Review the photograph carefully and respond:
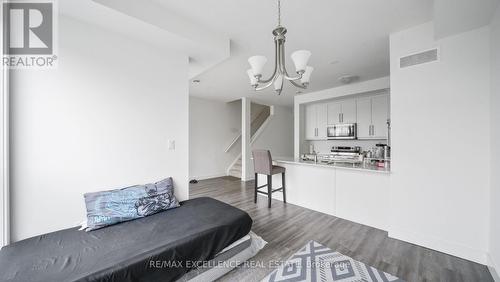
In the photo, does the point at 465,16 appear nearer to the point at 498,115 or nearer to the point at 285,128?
the point at 498,115

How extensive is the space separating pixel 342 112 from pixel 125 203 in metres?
4.93

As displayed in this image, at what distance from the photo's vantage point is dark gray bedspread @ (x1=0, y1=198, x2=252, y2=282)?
43.9 inches

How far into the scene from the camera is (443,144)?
202 cm

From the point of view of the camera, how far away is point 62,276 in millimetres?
1058

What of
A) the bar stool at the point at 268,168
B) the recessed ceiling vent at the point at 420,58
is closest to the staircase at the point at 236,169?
the bar stool at the point at 268,168

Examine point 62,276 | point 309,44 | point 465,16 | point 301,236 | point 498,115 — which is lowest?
point 301,236

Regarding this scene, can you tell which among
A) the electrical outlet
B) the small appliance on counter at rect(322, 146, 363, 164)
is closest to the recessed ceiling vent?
the small appliance on counter at rect(322, 146, 363, 164)

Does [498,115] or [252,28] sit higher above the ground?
[252,28]

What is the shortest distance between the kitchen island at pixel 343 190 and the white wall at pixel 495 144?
0.90 metres

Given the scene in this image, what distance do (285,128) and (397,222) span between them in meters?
5.29

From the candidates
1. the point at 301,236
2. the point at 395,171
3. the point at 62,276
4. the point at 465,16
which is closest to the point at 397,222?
the point at 395,171

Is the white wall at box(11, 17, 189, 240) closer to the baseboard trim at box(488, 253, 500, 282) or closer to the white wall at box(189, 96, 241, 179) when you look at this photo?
the baseboard trim at box(488, 253, 500, 282)

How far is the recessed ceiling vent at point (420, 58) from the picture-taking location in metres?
2.06

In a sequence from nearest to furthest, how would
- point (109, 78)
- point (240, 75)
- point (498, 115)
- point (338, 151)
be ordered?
point (498, 115)
point (109, 78)
point (240, 75)
point (338, 151)
